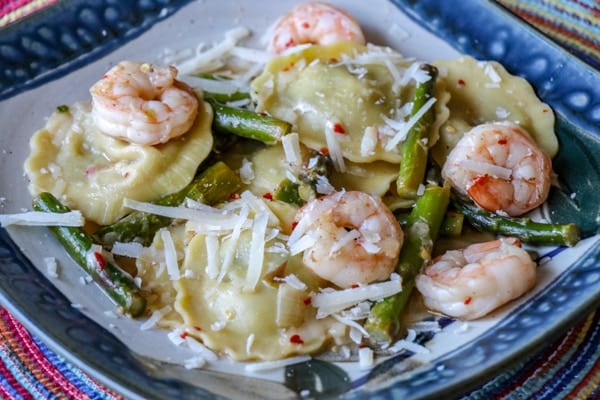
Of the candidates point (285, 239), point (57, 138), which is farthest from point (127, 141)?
point (285, 239)

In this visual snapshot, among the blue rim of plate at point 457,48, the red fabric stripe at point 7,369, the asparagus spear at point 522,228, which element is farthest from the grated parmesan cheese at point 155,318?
the asparagus spear at point 522,228

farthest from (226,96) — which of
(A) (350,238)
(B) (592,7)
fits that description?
(B) (592,7)

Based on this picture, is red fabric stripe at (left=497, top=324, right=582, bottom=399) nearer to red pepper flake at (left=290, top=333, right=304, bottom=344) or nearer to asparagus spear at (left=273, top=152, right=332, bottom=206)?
red pepper flake at (left=290, top=333, right=304, bottom=344)

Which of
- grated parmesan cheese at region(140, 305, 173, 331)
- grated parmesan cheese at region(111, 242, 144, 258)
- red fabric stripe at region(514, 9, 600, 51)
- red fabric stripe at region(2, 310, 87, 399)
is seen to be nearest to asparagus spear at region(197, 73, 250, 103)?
grated parmesan cheese at region(111, 242, 144, 258)

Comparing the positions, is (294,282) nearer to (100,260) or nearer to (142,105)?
(100,260)

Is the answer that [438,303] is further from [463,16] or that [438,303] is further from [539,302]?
[463,16]

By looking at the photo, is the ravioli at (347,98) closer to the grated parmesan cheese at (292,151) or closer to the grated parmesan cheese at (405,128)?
the grated parmesan cheese at (405,128)
